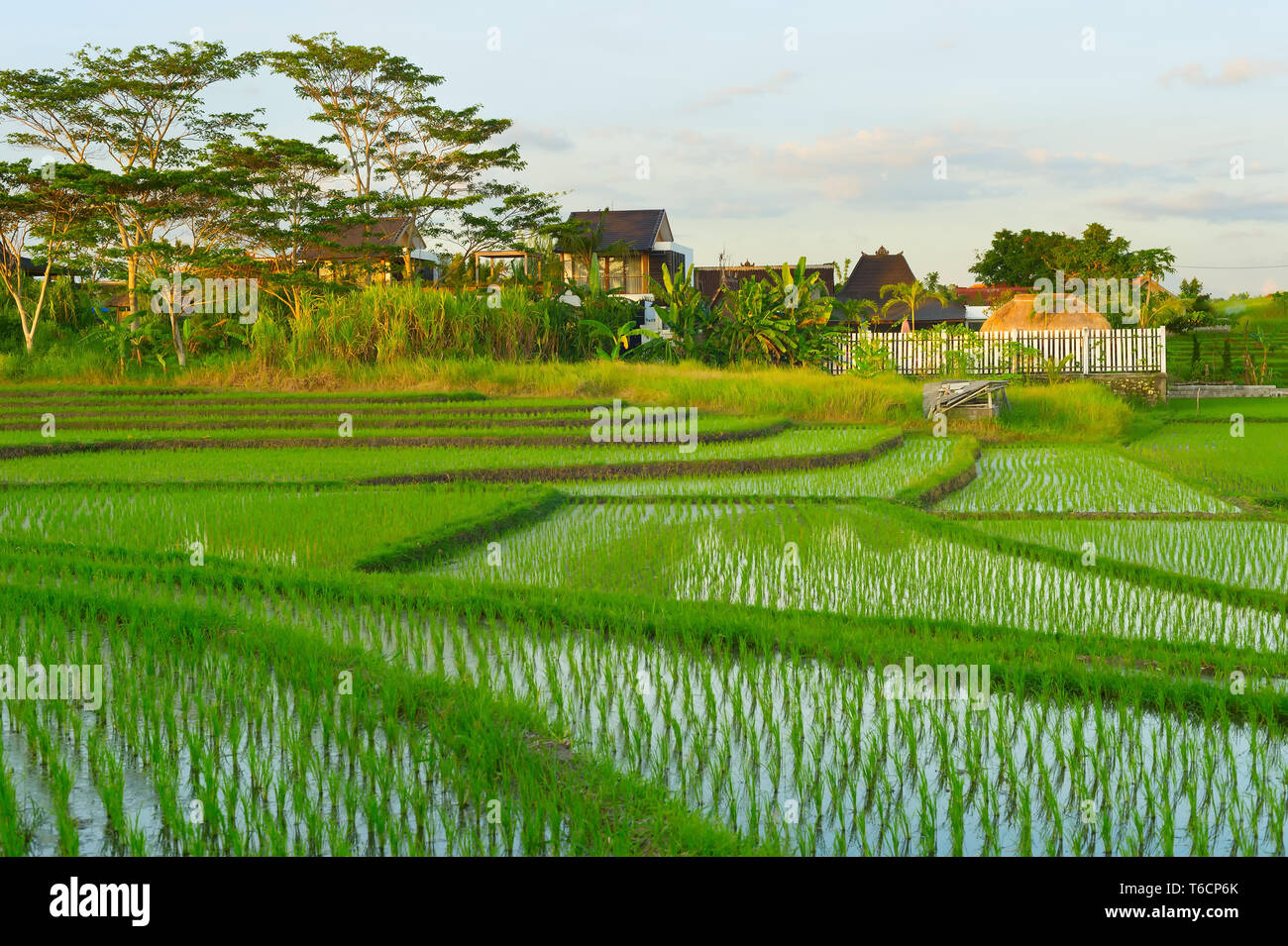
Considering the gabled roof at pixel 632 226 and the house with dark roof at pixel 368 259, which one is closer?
the house with dark roof at pixel 368 259

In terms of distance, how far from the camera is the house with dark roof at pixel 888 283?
39062mm

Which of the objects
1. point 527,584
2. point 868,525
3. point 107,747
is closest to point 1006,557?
point 868,525

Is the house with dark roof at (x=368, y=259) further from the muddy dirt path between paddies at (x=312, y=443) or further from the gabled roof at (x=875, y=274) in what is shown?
the gabled roof at (x=875, y=274)

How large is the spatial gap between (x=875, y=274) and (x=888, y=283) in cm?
123

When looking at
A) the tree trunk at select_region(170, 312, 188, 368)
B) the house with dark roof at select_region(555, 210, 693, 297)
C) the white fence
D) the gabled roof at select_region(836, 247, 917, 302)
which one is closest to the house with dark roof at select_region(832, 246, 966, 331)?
the gabled roof at select_region(836, 247, 917, 302)

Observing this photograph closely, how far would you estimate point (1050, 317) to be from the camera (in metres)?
26.1

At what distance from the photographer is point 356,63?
33531 millimetres

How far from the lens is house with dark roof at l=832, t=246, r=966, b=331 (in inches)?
1538

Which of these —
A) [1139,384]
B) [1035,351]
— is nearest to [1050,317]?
[1139,384]

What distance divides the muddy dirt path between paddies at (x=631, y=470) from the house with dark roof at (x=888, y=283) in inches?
1088

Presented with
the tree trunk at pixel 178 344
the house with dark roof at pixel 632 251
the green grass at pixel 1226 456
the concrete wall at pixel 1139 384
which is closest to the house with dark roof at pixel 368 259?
the tree trunk at pixel 178 344

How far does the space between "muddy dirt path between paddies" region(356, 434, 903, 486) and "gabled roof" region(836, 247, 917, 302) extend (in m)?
31.0

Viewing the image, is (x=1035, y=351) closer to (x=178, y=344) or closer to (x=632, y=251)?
(x=178, y=344)
